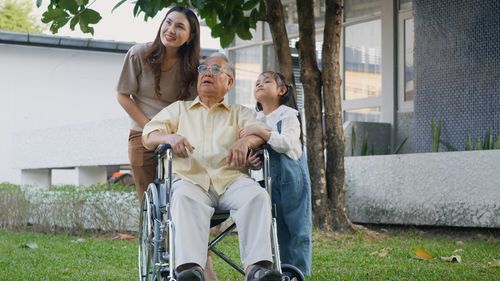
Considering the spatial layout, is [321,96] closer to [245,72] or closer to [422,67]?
[422,67]

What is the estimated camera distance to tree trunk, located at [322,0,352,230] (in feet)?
30.8

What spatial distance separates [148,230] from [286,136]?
0.86 metres

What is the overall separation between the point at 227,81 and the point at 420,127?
6544 millimetres

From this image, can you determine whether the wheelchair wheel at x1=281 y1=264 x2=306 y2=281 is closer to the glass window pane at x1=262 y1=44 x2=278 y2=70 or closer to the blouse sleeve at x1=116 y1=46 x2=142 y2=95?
the blouse sleeve at x1=116 y1=46 x2=142 y2=95

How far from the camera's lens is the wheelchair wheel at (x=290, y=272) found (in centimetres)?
470

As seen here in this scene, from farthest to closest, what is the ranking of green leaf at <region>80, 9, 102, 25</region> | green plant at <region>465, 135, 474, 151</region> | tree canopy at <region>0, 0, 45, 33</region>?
tree canopy at <region>0, 0, 45, 33</region>, green plant at <region>465, 135, 474, 151</region>, green leaf at <region>80, 9, 102, 25</region>

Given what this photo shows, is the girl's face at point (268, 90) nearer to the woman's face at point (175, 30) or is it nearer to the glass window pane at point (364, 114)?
the woman's face at point (175, 30)

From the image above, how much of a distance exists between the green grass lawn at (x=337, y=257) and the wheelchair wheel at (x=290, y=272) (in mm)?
1519

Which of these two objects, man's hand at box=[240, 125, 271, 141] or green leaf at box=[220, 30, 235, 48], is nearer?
man's hand at box=[240, 125, 271, 141]

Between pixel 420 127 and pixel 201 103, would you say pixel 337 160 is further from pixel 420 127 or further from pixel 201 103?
pixel 201 103

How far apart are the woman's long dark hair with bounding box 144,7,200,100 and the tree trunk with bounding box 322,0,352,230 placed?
155 inches

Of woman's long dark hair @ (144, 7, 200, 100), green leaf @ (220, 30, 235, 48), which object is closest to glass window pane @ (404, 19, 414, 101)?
green leaf @ (220, 30, 235, 48)

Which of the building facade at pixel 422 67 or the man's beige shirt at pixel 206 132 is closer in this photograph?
the man's beige shirt at pixel 206 132

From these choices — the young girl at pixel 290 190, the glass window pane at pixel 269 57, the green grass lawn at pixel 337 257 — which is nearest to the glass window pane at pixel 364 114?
the glass window pane at pixel 269 57
